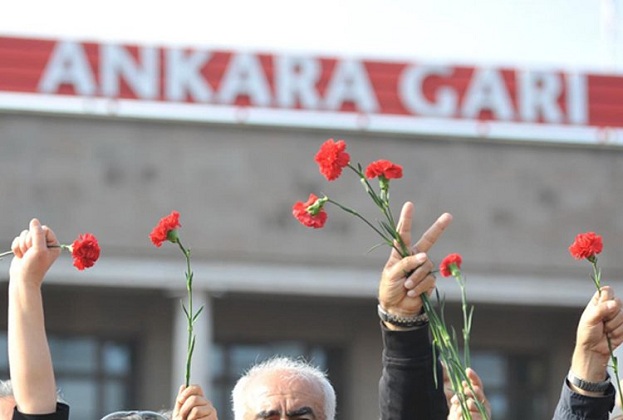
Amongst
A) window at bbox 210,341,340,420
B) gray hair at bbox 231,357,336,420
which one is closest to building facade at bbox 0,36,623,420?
window at bbox 210,341,340,420

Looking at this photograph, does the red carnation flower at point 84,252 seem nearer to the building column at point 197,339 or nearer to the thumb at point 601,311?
the thumb at point 601,311

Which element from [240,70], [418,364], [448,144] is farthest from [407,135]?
[418,364]

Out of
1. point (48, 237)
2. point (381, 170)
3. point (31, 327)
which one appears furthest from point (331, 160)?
point (31, 327)

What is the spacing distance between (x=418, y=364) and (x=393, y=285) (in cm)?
34

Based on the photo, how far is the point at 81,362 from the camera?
2267 centimetres

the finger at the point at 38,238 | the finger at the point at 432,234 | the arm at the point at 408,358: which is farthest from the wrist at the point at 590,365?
the finger at the point at 38,238

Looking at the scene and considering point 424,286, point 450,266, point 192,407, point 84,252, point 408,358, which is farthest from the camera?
point 408,358

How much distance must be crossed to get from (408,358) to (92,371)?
1773cm

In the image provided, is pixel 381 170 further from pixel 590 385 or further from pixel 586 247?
pixel 590 385

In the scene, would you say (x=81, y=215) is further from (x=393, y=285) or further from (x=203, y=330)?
(x=393, y=285)

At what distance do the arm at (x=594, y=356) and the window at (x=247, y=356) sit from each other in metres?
17.9

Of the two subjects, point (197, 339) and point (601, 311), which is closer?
point (601, 311)

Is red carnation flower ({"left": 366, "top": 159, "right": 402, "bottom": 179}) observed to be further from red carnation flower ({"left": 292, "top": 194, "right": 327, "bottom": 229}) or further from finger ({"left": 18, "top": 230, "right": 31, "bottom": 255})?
finger ({"left": 18, "top": 230, "right": 31, "bottom": 255})

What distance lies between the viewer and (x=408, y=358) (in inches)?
207
